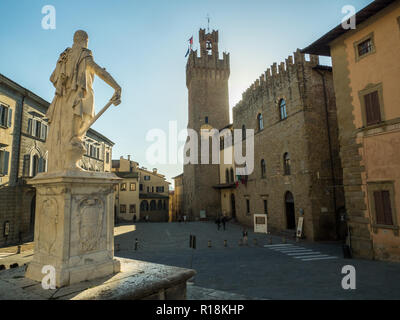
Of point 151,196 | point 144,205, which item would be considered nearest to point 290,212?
point 151,196

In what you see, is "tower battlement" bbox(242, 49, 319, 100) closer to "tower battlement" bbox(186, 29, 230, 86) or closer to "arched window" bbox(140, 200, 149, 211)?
"tower battlement" bbox(186, 29, 230, 86)

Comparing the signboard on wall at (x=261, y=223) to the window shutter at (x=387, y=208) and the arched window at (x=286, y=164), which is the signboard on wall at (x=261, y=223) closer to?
the arched window at (x=286, y=164)

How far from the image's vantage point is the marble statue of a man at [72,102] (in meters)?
3.70

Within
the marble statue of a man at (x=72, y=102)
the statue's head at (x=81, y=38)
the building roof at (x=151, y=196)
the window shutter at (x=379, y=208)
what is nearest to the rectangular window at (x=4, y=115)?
the marble statue of a man at (x=72, y=102)

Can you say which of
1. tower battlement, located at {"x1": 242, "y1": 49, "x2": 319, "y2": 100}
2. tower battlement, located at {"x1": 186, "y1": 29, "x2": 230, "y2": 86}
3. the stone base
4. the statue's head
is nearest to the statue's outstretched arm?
the statue's head

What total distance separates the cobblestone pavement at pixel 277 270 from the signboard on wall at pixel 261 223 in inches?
211

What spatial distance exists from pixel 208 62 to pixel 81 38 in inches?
1654

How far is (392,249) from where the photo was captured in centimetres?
1118

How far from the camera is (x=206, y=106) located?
138 feet

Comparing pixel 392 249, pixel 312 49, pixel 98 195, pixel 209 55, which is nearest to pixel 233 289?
pixel 98 195

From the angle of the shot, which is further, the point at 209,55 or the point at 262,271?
the point at 209,55

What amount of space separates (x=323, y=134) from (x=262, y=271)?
1310cm

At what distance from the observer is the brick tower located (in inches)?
1540
